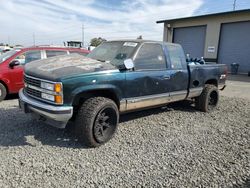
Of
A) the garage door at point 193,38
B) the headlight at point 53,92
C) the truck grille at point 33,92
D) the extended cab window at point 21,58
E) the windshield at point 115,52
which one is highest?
the garage door at point 193,38

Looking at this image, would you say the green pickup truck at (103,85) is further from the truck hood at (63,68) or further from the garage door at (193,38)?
the garage door at (193,38)

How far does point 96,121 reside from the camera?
3775 millimetres

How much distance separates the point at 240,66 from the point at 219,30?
10.7 ft

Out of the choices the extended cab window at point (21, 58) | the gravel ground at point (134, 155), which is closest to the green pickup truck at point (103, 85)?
the gravel ground at point (134, 155)

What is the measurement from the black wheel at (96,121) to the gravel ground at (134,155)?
16cm

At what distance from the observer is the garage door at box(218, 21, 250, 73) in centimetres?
1641

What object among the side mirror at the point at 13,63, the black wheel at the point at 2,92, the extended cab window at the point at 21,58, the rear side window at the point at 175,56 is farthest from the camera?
the extended cab window at the point at 21,58

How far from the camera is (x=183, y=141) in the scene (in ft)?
13.9

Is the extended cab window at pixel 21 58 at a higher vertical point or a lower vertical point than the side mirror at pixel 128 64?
lower

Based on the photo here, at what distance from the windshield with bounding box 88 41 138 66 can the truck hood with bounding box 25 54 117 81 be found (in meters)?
0.36

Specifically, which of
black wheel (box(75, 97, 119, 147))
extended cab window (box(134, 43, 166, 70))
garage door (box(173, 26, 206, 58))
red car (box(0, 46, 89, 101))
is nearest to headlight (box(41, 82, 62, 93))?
black wheel (box(75, 97, 119, 147))

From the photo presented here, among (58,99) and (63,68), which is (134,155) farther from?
(63,68)

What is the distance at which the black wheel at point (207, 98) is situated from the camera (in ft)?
20.2

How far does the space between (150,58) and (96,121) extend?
A: 1852mm
